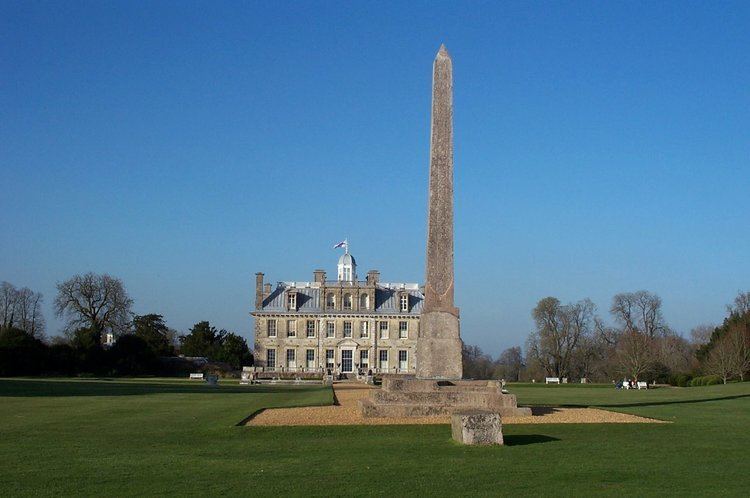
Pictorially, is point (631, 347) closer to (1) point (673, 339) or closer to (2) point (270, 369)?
(1) point (673, 339)

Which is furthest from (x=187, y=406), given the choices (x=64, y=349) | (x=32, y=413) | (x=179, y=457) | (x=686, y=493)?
(x=64, y=349)

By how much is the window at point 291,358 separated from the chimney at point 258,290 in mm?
4540

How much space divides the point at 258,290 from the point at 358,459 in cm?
6090

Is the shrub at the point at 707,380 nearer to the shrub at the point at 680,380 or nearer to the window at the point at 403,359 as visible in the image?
the shrub at the point at 680,380

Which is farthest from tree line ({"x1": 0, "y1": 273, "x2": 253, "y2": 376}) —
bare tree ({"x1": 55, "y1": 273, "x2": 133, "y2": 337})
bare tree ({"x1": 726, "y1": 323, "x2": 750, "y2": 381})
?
bare tree ({"x1": 726, "y1": 323, "x2": 750, "y2": 381})

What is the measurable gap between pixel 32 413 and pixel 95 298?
49467mm

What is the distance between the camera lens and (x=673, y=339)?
245 feet

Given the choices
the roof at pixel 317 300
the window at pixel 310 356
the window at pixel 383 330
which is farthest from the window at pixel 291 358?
the window at pixel 383 330

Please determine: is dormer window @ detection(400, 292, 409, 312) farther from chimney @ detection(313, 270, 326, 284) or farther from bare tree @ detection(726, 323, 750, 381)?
bare tree @ detection(726, 323, 750, 381)

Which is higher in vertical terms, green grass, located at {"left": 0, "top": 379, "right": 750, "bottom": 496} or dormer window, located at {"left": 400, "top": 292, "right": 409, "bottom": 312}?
dormer window, located at {"left": 400, "top": 292, "right": 409, "bottom": 312}

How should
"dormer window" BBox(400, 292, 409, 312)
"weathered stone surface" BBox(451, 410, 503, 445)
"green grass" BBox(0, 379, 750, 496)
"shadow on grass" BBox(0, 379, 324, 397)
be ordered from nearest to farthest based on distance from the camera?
"green grass" BBox(0, 379, 750, 496), "weathered stone surface" BBox(451, 410, 503, 445), "shadow on grass" BBox(0, 379, 324, 397), "dormer window" BBox(400, 292, 409, 312)

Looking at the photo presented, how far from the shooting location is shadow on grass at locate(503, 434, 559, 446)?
1167 centimetres

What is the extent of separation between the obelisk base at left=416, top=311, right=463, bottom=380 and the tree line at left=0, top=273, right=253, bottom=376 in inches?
1541

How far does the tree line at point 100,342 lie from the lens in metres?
51.2
